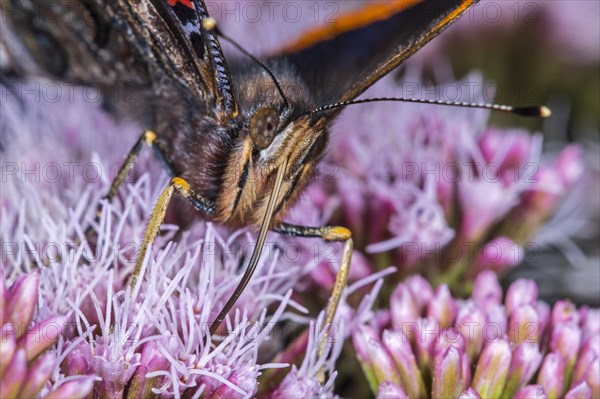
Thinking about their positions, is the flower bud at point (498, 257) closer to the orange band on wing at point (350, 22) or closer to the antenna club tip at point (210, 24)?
the orange band on wing at point (350, 22)

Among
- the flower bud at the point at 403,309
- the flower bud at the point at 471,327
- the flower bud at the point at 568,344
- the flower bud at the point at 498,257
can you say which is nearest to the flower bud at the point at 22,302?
the flower bud at the point at 403,309

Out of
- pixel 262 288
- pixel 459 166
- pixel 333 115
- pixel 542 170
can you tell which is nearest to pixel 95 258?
pixel 262 288

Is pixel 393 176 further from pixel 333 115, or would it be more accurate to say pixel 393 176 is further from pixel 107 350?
pixel 107 350

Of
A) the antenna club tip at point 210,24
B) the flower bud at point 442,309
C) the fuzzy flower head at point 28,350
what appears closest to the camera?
Answer: the fuzzy flower head at point 28,350

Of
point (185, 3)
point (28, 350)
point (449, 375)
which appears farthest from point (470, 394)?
point (185, 3)

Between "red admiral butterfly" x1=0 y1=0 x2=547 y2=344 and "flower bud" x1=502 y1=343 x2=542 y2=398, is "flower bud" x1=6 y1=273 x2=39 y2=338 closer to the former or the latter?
"red admiral butterfly" x1=0 y1=0 x2=547 y2=344

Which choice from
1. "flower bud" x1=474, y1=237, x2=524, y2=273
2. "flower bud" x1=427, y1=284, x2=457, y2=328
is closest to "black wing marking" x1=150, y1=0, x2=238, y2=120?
"flower bud" x1=427, y1=284, x2=457, y2=328

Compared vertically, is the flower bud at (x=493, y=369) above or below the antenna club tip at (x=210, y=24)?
below
